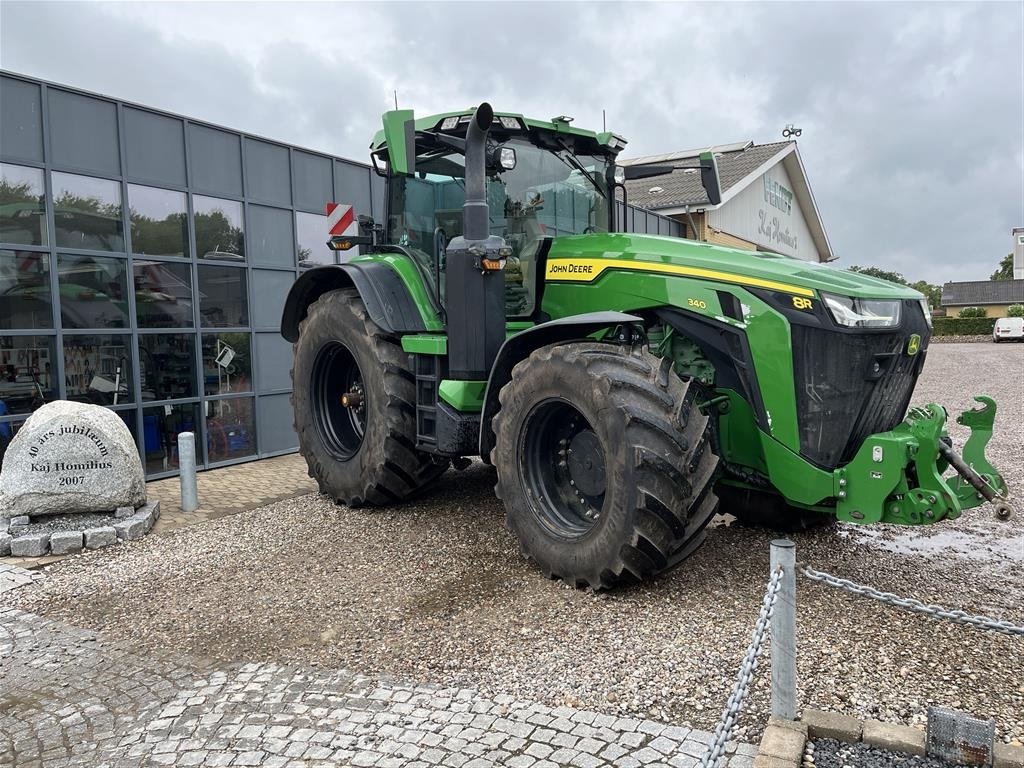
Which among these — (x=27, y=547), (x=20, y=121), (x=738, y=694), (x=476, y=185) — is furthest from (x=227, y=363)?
(x=738, y=694)

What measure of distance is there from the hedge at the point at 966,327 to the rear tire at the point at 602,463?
4598cm

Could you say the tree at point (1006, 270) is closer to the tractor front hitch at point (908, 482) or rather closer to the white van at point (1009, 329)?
the white van at point (1009, 329)

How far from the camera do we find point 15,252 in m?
7.33

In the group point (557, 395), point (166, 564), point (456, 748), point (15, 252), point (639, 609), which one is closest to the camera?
point (456, 748)

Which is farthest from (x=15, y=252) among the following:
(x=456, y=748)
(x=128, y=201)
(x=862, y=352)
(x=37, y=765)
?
(x=862, y=352)

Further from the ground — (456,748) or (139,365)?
(139,365)

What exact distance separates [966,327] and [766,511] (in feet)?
153

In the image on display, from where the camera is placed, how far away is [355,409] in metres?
7.02

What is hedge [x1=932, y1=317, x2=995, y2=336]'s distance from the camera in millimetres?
44781

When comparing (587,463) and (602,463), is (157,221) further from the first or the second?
(602,463)

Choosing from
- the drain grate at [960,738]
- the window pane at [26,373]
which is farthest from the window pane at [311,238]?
the drain grate at [960,738]

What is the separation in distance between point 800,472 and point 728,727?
2037mm

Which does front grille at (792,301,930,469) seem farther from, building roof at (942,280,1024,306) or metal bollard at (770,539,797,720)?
building roof at (942,280,1024,306)

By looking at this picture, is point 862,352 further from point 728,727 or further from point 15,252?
point 15,252
